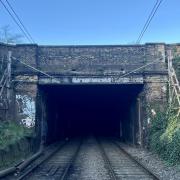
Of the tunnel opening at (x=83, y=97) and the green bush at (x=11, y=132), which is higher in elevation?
the tunnel opening at (x=83, y=97)

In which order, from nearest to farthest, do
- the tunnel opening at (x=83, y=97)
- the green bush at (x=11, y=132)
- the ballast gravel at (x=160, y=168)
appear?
the ballast gravel at (x=160, y=168), the green bush at (x=11, y=132), the tunnel opening at (x=83, y=97)

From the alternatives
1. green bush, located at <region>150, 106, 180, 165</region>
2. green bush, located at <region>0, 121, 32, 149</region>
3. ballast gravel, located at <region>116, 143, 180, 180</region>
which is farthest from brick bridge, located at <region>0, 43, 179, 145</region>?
ballast gravel, located at <region>116, 143, 180, 180</region>

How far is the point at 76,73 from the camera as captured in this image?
19922 mm

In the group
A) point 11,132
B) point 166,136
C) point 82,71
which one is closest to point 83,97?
point 82,71

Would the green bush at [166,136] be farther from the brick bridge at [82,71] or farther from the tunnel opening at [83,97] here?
the tunnel opening at [83,97]

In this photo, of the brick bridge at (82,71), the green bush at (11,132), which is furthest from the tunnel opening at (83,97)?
the green bush at (11,132)

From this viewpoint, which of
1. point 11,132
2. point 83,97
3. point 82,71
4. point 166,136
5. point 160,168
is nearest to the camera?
point 160,168

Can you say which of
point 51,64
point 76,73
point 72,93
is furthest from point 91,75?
point 72,93

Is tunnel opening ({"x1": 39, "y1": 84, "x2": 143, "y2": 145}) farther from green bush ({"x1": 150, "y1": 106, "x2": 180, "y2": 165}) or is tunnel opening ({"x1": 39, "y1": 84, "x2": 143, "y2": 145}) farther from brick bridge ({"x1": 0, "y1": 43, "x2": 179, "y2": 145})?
green bush ({"x1": 150, "y1": 106, "x2": 180, "y2": 165})

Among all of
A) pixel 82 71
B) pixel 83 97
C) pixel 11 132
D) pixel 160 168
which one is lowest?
pixel 160 168

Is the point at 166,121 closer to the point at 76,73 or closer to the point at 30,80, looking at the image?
the point at 76,73

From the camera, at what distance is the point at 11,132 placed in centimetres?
1623

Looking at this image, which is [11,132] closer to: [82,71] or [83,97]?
[82,71]

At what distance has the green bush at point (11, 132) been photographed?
14.8 meters
